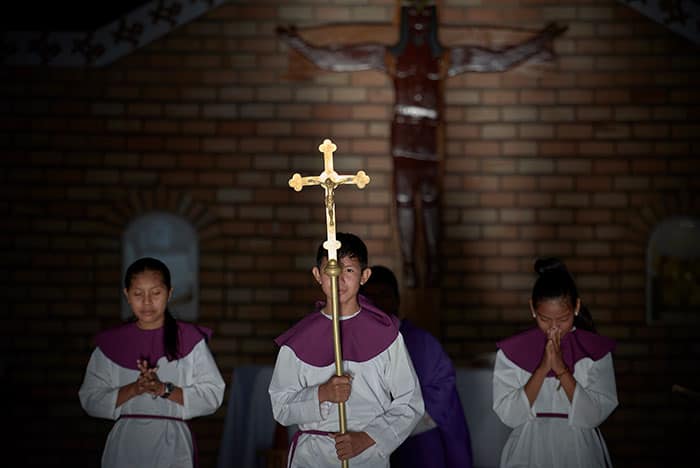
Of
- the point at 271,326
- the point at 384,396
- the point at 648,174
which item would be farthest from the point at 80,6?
the point at 384,396

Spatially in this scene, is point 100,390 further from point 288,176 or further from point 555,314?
point 288,176

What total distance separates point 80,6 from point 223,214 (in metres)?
2.14

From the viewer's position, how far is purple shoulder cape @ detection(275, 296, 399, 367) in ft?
10.4

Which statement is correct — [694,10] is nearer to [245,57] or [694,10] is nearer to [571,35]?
[571,35]

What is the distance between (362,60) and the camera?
247 inches

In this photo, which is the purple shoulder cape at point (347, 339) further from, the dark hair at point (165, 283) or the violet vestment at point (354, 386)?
the dark hair at point (165, 283)

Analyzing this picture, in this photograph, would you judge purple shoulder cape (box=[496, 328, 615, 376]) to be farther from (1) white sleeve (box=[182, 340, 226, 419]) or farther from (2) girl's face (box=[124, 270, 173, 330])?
(2) girl's face (box=[124, 270, 173, 330])

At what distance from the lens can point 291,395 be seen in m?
3.15

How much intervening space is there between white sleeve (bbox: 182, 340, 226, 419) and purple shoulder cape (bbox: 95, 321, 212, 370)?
52mm

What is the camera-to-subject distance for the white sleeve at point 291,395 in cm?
306

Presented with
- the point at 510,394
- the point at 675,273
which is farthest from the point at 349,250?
the point at 675,273

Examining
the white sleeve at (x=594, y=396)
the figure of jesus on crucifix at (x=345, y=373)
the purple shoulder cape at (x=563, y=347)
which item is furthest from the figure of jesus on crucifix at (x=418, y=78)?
the figure of jesus on crucifix at (x=345, y=373)

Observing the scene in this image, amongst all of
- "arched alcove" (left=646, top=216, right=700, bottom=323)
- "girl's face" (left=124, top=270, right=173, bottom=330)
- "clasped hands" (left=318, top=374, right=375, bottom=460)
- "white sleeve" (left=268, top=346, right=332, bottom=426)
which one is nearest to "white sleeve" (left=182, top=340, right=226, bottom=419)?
"girl's face" (left=124, top=270, right=173, bottom=330)

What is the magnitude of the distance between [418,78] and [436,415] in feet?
9.11
